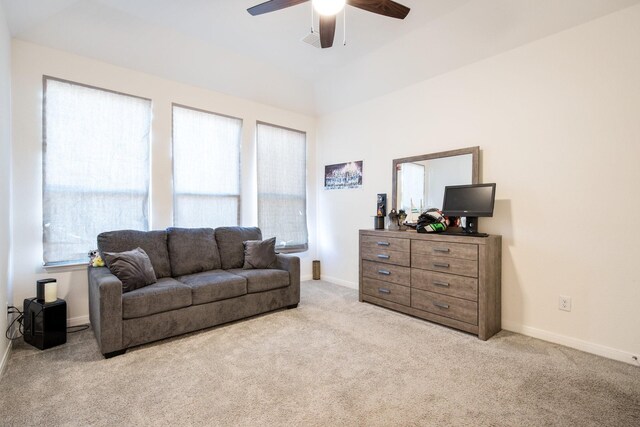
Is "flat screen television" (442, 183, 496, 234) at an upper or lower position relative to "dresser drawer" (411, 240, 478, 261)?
upper

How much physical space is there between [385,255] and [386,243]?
0.47ft

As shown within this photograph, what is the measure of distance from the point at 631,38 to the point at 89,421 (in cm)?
446

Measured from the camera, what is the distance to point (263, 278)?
10.6 ft

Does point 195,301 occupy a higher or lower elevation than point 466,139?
lower

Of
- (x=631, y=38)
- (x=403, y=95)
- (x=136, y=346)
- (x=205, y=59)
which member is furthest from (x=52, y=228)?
(x=631, y=38)

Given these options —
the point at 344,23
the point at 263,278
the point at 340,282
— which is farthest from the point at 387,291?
the point at 344,23

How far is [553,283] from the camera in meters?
2.64

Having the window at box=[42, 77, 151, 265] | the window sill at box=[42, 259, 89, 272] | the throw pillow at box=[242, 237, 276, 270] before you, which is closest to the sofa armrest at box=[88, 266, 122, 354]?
the window sill at box=[42, 259, 89, 272]

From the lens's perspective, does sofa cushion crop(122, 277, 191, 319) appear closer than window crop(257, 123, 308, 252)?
Yes

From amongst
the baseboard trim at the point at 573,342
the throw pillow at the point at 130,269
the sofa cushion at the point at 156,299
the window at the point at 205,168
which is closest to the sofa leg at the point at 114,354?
the sofa cushion at the point at 156,299

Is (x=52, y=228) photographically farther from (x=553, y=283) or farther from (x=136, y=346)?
(x=553, y=283)

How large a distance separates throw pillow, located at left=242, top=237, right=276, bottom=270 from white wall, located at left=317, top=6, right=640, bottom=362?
2.38 meters

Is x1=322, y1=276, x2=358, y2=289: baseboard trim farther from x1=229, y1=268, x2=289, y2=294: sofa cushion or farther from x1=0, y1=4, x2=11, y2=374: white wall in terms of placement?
x1=0, y1=4, x2=11, y2=374: white wall

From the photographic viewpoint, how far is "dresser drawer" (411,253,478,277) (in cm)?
273
